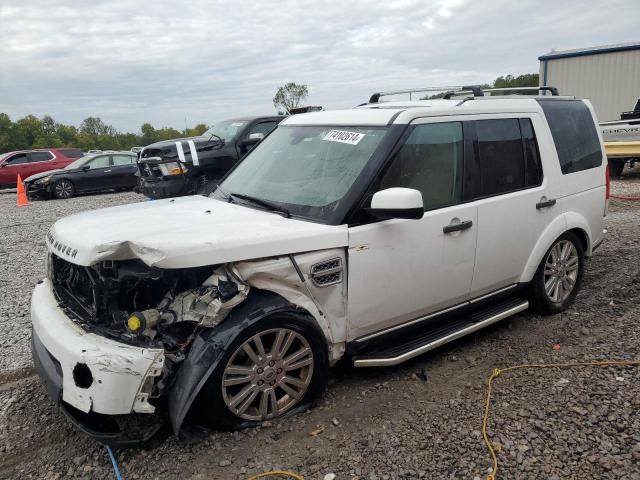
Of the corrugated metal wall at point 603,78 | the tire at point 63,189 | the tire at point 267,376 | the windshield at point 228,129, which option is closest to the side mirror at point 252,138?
the windshield at point 228,129

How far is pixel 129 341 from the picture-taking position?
110 inches

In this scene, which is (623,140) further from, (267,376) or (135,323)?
(135,323)

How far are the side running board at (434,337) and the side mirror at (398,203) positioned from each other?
3.09 feet

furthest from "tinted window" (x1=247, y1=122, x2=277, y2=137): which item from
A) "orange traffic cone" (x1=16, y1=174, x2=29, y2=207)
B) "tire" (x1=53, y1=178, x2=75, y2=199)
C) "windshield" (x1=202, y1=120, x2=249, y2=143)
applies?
"tire" (x1=53, y1=178, x2=75, y2=199)

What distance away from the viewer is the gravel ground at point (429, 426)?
9.27 feet

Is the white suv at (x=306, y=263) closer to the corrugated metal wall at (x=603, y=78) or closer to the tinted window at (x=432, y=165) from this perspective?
the tinted window at (x=432, y=165)

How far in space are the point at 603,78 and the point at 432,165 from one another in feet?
70.1

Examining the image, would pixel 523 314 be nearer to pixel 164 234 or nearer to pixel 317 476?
pixel 317 476

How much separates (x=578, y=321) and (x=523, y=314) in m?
0.46

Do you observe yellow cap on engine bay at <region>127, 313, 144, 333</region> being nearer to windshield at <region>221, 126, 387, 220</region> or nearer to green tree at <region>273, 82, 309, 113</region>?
windshield at <region>221, 126, 387, 220</region>

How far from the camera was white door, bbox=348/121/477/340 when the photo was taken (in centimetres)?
337

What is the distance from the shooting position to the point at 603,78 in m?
21.4

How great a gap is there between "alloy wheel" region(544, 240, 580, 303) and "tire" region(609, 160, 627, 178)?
1088 cm

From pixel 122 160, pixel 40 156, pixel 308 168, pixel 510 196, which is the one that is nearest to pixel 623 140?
pixel 510 196
